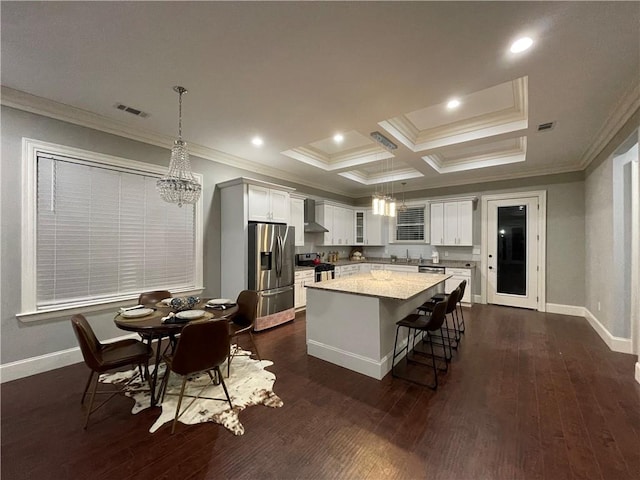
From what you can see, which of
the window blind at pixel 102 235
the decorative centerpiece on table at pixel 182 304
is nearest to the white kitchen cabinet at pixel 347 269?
the window blind at pixel 102 235

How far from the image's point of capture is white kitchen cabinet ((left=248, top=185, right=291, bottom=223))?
4305mm

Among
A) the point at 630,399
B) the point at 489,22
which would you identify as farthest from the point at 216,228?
the point at 630,399

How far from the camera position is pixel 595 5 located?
5.40ft

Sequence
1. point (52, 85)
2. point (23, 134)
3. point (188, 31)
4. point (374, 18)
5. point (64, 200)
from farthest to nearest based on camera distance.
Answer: point (64, 200), point (23, 134), point (52, 85), point (188, 31), point (374, 18)

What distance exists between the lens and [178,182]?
2.72 metres

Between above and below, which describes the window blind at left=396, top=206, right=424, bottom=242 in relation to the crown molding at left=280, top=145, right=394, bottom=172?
below

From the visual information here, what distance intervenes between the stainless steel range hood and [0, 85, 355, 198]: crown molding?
181cm

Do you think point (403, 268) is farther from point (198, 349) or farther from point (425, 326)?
point (198, 349)

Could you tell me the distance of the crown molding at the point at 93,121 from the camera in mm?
2689

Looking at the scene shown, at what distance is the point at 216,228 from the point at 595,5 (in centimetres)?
469

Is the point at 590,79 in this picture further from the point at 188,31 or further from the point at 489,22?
the point at 188,31

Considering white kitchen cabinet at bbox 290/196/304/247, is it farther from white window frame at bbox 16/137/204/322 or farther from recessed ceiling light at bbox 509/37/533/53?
recessed ceiling light at bbox 509/37/533/53

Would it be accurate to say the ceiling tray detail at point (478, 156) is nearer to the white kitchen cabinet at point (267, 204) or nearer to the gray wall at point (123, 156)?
the gray wall at point (123, 156)

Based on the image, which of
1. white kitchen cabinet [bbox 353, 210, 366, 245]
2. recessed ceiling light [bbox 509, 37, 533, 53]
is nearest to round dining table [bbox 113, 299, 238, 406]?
recessed ceiling light [bbox 509, 37, 533, 53]
